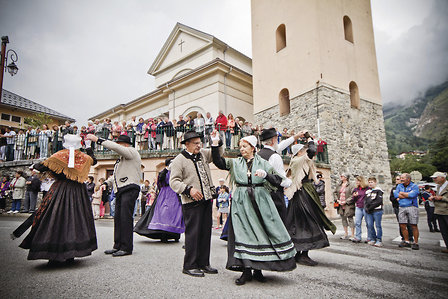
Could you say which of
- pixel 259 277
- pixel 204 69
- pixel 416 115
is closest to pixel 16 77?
pixel 204 69

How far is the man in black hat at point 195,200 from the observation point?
12.1 feet

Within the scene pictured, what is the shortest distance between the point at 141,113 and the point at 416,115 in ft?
471

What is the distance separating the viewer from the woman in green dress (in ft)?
10.7

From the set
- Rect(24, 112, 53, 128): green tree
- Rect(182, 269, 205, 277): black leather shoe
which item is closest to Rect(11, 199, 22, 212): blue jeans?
Rect(182, 269, 205, 277): black leather shoe

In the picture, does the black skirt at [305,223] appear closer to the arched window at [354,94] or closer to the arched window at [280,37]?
the arched window at [354,94]

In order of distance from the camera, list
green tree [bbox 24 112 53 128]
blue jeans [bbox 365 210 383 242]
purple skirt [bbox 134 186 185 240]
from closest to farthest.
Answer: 1. purple skirt [bbox 134 186 185 240]
2. blue jeans [bbox 365 210 383 242]
3. green tree [bbox 24 112 53 128]

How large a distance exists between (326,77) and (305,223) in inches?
567

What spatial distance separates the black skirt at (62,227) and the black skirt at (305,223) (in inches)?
120

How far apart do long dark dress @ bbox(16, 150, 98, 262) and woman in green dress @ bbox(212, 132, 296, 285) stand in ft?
7.09

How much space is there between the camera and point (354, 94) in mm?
18969

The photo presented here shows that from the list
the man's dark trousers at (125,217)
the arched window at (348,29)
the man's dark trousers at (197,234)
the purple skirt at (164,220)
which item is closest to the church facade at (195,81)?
the arched window at (348,29)

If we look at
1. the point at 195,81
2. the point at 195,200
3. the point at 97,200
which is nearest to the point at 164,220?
the point at 195,200

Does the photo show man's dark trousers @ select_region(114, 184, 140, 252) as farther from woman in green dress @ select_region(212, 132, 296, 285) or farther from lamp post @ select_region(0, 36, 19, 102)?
lamp post @ select_region(0, 36, 19, 102)

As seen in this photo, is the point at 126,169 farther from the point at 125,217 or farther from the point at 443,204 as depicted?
the point at 443,204
